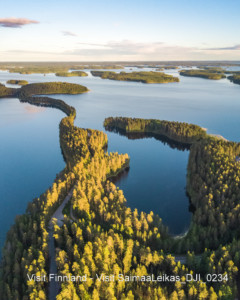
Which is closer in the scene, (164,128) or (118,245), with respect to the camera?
(118,245)

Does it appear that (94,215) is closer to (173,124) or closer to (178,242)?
(178,242)

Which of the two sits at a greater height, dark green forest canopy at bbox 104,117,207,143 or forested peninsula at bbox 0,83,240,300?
dark green forest canopy at bbox 104,117,207,143

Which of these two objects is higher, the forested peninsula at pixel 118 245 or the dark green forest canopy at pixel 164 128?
the dark green forest canopy at pixel 164 128

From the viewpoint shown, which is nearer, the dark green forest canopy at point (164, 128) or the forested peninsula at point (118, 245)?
the forested peninsula at point (118, 245)

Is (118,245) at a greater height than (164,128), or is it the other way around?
(164,128)
